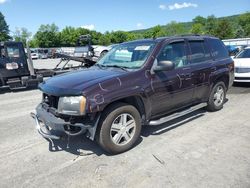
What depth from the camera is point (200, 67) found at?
5555mm

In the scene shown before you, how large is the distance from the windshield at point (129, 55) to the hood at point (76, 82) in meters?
0.35

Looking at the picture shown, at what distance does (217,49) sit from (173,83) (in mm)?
2165

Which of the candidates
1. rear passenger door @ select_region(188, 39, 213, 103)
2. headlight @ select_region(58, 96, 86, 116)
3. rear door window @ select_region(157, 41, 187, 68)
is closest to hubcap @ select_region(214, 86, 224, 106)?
rear passenger door @ select_region(188, 39, 213, 103)

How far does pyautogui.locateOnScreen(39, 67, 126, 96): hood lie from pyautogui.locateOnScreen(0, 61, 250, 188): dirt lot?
1.08 metres

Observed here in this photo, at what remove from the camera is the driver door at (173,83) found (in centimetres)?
462

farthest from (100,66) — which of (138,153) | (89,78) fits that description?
(138,153)

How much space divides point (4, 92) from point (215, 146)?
9389 millimetres

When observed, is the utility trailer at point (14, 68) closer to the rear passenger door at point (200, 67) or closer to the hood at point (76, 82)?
the hood at point (76, 82)

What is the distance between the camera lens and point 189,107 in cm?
566

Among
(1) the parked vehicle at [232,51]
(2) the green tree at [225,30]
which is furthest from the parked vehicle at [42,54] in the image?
(2) the green tree at [225,30]

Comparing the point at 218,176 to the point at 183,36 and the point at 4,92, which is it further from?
the point at 4,92

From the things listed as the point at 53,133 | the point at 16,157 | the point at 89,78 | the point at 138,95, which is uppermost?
the point at 89,78

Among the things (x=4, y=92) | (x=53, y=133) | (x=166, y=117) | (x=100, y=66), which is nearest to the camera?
(x=53, y=133)

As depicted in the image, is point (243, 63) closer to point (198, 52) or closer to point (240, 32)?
point (198, 52)
